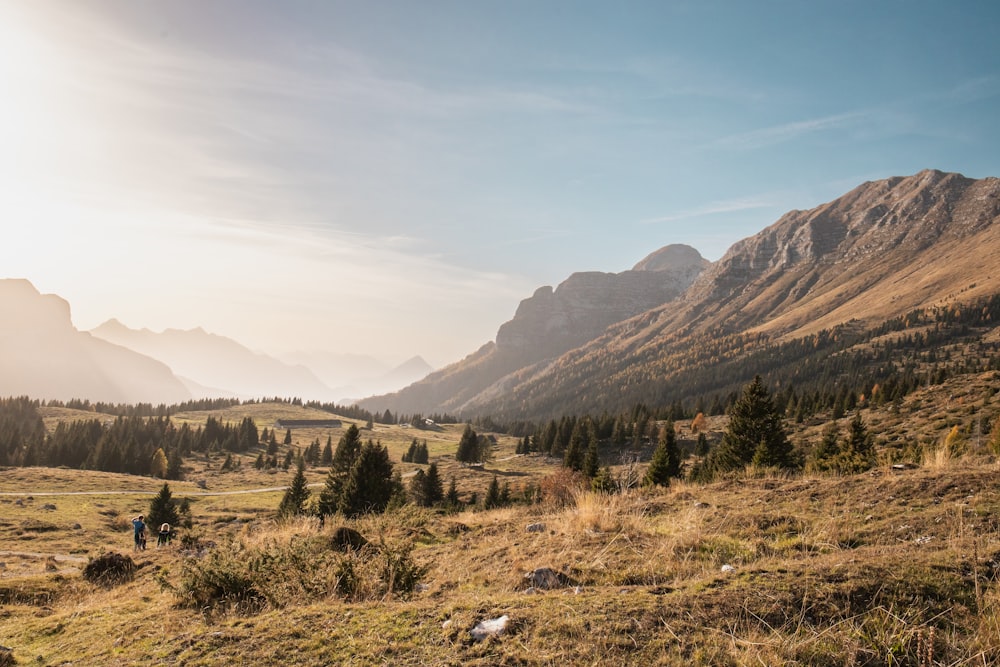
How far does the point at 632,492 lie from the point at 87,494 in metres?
79.3

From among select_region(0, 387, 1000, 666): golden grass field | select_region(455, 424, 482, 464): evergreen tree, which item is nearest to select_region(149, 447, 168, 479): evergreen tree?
select_region(455, 424, 482, 464): evergreen tree

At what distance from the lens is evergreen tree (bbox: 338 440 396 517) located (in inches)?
1225

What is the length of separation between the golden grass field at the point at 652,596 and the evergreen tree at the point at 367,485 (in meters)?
17.8

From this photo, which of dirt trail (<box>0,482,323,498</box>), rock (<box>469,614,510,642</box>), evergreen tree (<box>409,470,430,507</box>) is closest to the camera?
rock (<box>469,614,510,642</box>)

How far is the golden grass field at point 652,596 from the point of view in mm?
4539

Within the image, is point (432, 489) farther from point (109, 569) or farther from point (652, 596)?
point (652, 596)

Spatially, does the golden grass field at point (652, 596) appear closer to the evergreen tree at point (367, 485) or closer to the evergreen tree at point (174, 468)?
the evergreen tree at point (367, 485)

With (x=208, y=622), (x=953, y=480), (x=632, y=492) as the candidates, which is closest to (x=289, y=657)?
(x=208, y=622)

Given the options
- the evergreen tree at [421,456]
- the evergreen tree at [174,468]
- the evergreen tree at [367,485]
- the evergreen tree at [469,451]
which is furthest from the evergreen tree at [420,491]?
the evergreen tree at [174,468]

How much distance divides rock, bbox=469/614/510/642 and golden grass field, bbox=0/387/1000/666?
10 cm

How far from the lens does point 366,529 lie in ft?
42.9

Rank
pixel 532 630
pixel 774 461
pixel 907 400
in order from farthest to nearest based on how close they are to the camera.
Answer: pixel 907 400
pixel 774 461
pixel 532 630

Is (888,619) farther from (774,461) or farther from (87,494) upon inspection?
(87,494)

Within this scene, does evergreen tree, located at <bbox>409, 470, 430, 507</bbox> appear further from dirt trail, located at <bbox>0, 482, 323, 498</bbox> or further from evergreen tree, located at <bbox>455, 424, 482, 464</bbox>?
evergreen tree, located at <bbox>455, 424, 482, 464</bbox>
